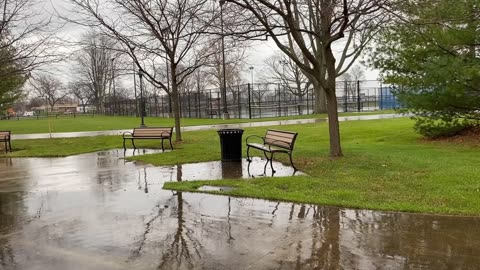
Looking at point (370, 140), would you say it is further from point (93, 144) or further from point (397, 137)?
point (93, 144)

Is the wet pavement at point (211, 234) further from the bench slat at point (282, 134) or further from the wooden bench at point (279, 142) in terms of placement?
the bench slat at point (282, 134)

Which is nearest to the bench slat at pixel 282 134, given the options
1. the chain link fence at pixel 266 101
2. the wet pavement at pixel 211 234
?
the wet pavement at pixel 211 234

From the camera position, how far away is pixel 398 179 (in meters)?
8.29

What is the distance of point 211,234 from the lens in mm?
5348

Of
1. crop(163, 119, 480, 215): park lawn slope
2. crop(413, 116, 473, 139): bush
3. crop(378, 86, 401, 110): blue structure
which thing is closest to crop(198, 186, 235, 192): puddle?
crop(163, 119, 480, 215): park lawn slope

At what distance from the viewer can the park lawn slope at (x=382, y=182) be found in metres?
6.58

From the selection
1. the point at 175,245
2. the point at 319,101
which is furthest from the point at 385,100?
the point at 175,245

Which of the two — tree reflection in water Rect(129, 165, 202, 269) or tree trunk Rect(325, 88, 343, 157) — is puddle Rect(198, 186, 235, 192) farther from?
tree trunk Rect(325, 88, 343, 157)

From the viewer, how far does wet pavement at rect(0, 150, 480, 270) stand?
4441mm

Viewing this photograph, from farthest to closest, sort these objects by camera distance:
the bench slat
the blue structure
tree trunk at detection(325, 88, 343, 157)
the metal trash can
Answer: the blue structure < the metal trash can < tree trunk at detection(325, 88, 343, 157) < the bench slat

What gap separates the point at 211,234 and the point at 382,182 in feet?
12.9

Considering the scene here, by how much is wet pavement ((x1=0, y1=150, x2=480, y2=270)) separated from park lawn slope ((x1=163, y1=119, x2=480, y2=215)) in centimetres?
40

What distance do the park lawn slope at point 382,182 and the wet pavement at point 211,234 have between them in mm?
396

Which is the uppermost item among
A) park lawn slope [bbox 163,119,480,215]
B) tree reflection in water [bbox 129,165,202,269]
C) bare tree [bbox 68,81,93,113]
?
bare tree [bbox 68,81,93,113]
